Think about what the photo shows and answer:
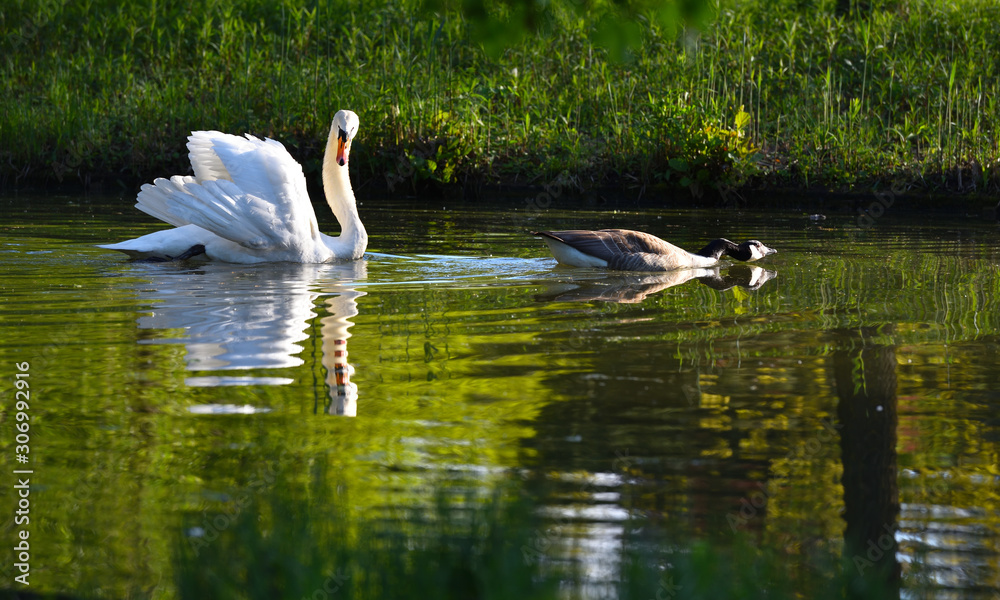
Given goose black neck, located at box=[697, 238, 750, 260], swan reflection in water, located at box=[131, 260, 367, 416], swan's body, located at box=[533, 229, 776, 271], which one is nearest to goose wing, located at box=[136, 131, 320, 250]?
swan reflection in water, located at box=[131, 260, 367, 416]

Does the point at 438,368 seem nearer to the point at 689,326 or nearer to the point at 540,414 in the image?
the point at 540,414

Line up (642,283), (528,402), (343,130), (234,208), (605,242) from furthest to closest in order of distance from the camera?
(343,130) < (605,242) < (642,283) < (234,208) < (528,402)

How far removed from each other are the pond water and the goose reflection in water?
49 mm

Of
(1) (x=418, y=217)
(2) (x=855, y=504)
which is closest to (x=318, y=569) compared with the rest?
(2) (x=855, y=504)

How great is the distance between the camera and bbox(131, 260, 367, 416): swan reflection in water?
4922 millimetres

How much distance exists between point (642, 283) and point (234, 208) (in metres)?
2.95

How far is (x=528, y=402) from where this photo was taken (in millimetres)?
4480

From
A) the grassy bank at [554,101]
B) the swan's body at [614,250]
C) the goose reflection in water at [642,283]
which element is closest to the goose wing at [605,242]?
the swan's body at [614,250]

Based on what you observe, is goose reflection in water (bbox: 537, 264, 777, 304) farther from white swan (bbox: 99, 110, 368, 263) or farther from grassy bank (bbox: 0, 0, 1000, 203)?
grassy bank (bbox: 0, 0, 1000, 203)

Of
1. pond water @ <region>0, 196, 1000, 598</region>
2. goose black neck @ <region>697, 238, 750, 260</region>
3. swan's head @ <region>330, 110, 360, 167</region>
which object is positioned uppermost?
swan's head @ <region>330, 110, 360, 167</region>

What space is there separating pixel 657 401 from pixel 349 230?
5003 mm

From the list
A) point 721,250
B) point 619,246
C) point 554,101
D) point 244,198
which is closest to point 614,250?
point 619,246

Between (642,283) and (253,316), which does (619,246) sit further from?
(253,316)

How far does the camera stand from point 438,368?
201 inches
